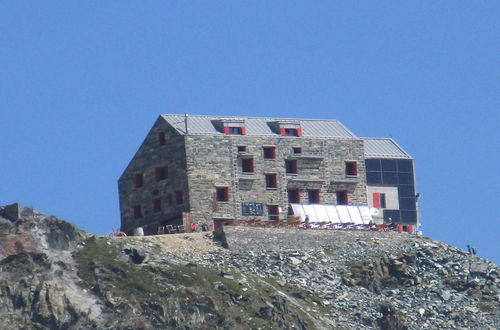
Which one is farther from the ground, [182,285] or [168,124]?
[168,124]

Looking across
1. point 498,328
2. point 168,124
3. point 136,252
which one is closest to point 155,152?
point 168,124

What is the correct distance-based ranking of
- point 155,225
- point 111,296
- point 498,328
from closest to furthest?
point 111,296 < point 498,328 < point 155,225

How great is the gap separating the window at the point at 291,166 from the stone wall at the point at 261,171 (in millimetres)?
359

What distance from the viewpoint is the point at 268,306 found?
558 feet

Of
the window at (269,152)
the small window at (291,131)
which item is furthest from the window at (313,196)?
the small window at (291,131)

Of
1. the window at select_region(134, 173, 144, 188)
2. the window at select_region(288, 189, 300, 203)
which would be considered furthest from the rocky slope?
the window at select_region(134, 173, 144, 188)

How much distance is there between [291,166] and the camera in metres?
193

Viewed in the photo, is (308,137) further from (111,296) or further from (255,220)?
(111,296)

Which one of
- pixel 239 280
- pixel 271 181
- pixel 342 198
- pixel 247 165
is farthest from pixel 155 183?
pixel 239 280

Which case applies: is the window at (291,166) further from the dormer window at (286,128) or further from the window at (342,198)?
the window at (342,198)

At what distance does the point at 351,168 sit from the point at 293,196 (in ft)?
21.9

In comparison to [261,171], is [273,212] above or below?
below

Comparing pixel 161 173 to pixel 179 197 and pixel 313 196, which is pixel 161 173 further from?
pixel 313 196

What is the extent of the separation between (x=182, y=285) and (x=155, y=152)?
2494 centimetres
